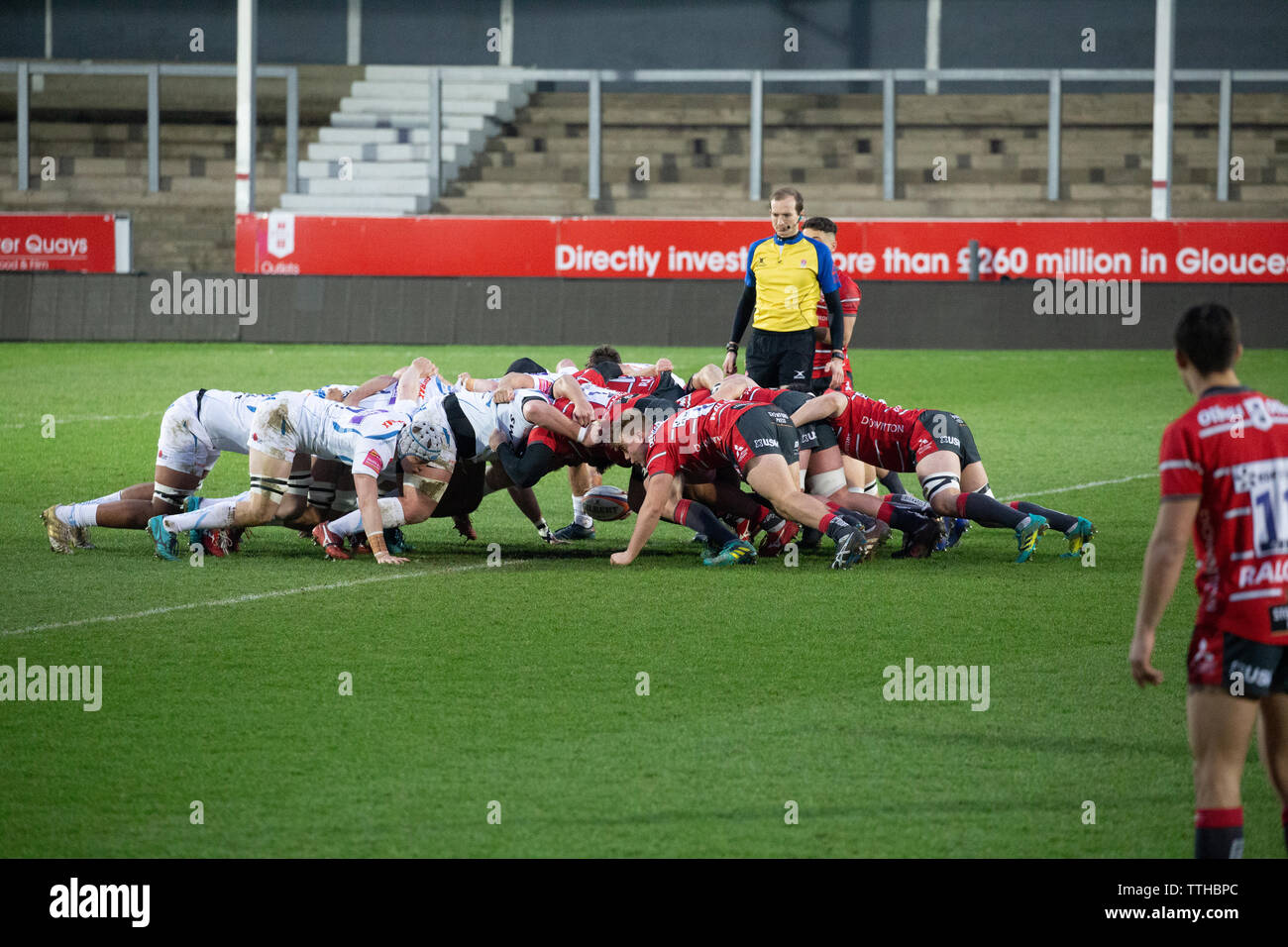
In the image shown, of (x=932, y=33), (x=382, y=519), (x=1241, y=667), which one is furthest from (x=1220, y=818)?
(x=932, y=33)

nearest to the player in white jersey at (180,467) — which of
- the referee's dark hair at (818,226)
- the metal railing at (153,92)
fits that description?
the referee's dark hair at (818,226)

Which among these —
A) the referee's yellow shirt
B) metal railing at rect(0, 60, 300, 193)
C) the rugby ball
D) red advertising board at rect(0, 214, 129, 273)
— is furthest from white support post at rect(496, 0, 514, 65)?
the rugby ball

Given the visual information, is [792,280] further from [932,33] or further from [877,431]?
[932,33]

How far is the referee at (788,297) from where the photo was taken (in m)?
12.4

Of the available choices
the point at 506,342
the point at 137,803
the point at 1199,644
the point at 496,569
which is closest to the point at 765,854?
the point at 1199,644

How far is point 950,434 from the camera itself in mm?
10727

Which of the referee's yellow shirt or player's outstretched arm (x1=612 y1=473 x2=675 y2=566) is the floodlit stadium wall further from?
player's outstretched arm (x1=612 y1=473 x2=675 y2=566)

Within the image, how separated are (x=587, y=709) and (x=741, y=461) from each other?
3.34 meters

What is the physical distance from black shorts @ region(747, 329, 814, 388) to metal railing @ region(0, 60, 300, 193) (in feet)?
74.5

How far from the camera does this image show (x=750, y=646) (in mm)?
8078

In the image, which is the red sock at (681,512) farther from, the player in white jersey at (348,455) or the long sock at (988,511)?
the long sock at (988,511)

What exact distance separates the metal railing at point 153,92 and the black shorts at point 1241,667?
1207 inches

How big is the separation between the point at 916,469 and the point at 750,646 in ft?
10.1
